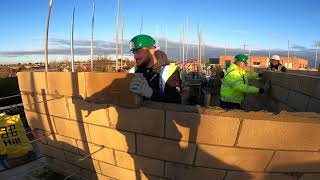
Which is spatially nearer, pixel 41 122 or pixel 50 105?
pixel 50 105

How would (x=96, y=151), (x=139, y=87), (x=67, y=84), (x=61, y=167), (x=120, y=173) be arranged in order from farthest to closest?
(x=61, y=167) → (x=67, y=84) → (x=96, y=151) → (x=120, y=173) → (x=139, y=87)

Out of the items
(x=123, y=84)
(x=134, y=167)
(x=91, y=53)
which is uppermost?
(x=91, y=53)

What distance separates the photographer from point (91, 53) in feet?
50.6

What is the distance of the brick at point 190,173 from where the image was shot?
141 inches

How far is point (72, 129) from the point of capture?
4.87 metres

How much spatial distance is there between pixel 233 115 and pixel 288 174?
91cm

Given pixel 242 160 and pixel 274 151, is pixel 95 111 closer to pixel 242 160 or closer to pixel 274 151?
pixel 242 160

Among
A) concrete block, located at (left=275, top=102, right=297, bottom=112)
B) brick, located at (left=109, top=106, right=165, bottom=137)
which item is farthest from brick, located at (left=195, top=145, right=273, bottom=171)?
concrete block, located at (left=275, top=102, right=297, bottom=112)

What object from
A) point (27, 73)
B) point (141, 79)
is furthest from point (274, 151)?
point (27, 73)

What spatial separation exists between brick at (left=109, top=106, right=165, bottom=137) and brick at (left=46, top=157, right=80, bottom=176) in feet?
5.16

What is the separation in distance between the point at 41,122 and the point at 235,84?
3605 millimetres

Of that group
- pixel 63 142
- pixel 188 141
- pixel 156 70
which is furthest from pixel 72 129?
pixel 188 141

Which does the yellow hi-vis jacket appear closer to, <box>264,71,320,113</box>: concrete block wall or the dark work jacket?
<box>264,71,320,113</box>: concrete block wall

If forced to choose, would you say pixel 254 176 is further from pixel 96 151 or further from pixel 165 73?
pixel 96 151
